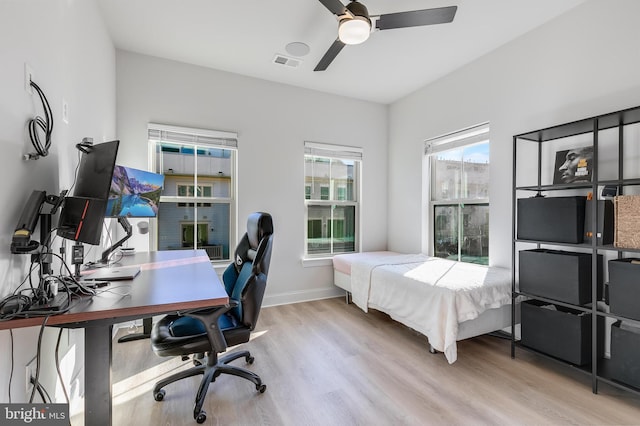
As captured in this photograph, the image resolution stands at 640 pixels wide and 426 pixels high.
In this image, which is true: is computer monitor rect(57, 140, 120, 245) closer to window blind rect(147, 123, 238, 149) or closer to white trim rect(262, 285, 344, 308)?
window blind rect(147, 123, 238, 149)

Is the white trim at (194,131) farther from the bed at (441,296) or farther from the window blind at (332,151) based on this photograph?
the bed at (441,296)

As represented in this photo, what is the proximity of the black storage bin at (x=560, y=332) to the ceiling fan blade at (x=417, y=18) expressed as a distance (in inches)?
87.2

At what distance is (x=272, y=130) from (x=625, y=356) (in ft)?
12.1

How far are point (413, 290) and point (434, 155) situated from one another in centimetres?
203

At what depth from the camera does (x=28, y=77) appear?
4.10 ft

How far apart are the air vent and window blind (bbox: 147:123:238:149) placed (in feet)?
3.13

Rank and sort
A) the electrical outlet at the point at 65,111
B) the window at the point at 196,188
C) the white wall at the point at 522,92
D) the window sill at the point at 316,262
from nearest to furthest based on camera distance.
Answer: the electrical outlet at the point at 65,111 → the white wall at the point at 522,92 → the window at the point at 196,188 → the window sill at the point at 316,262

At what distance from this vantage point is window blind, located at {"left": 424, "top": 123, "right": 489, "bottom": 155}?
10.3 feet

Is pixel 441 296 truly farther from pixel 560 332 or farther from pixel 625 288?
pixel 625 288

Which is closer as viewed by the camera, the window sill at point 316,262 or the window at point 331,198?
the window sill at point 316,262

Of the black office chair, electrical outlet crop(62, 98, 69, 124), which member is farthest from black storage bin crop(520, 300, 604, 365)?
electrical outlet crop(62, 98, 69, 124)

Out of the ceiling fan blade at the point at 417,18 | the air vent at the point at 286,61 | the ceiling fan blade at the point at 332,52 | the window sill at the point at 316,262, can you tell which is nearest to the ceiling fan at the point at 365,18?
the ceiling fan blade at the point at 417,18

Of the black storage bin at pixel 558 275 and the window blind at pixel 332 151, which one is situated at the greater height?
the window blind at pixel 332 151

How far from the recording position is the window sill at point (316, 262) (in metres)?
3.88
